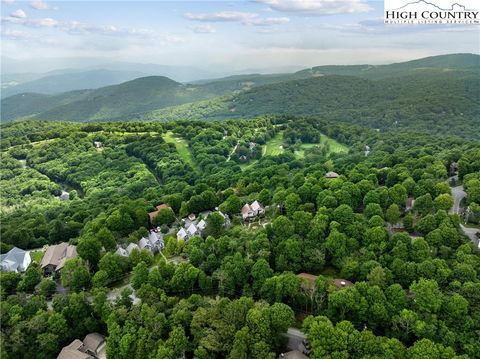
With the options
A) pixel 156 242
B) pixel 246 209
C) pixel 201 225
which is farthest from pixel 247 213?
pixel 156 242

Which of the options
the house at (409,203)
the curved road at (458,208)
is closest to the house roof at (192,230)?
the house at (409,203)

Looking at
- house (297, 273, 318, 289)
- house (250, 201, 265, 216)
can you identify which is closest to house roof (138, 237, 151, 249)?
house (250, 201, 265, 216)

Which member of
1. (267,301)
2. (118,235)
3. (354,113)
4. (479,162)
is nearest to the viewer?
(267,301)

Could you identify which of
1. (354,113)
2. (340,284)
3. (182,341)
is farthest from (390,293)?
(354,113)

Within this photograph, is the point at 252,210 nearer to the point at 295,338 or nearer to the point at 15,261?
the point at 295,338

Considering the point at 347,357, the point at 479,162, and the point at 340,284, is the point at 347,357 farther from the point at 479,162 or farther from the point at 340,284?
the point at 479,162

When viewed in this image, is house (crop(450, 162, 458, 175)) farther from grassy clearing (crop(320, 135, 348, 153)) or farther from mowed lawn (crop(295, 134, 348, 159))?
grassy clearing (crop(320, 135, 348, 153))

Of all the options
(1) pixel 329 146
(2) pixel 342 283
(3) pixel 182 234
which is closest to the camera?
(2) pixel 342 283
